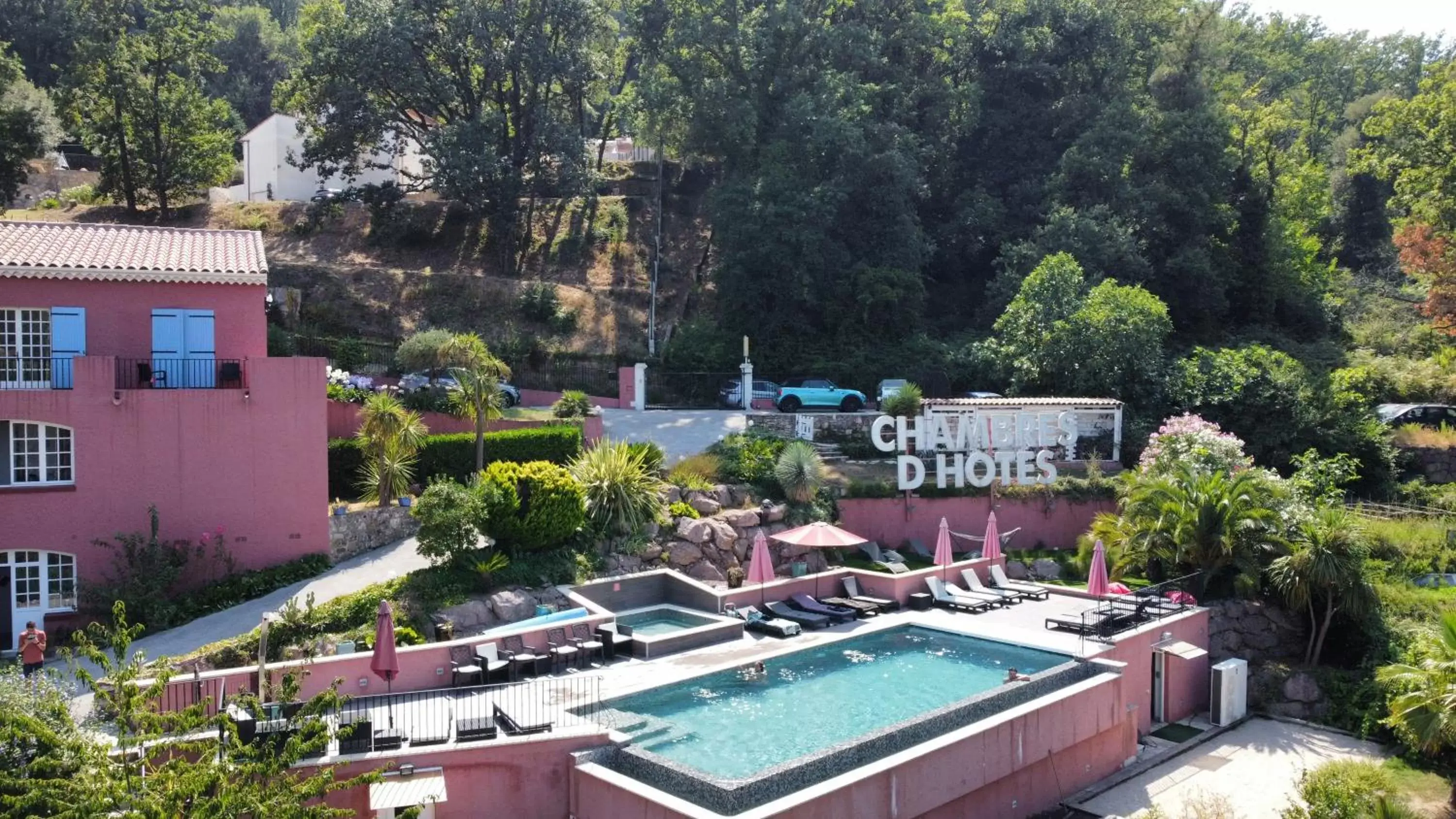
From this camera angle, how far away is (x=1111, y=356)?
34000 millimetres

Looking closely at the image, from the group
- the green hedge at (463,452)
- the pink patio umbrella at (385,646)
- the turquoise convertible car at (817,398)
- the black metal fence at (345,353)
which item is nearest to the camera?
the pink patio umbrella at (385,646)

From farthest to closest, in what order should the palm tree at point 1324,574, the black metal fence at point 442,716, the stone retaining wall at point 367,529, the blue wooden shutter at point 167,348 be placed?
the stone retaining wall at point 367,529
the palm tree at point 1324,574
the blue wooden shutter at point 167,348
the black metal fence at point 442,716

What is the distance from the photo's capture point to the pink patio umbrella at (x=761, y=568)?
74.1ft

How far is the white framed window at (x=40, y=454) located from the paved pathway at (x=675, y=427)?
1330cm

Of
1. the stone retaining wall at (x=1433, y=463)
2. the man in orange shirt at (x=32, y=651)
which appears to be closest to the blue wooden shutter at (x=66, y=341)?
the man in orange shirt at (x=32, y=651)

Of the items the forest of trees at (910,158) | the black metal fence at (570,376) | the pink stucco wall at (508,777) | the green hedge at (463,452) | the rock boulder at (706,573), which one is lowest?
the pink stucco wall at (508,777)

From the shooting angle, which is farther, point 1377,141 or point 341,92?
point 1377,141

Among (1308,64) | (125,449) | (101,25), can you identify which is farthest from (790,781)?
(1308,64)

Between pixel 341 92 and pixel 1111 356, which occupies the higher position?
pixel 341 92

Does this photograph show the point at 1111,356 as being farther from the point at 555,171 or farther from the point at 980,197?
the point at 555,171

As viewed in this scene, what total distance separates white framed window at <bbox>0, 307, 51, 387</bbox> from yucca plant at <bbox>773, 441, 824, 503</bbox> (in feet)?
52.6

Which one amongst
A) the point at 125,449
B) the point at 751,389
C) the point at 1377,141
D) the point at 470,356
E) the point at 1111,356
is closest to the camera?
the point at 125,449

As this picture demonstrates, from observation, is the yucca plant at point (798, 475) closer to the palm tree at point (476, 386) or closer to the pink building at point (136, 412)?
the palm tree at point (476, 386)

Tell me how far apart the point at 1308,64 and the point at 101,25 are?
A: 66.6 metres
